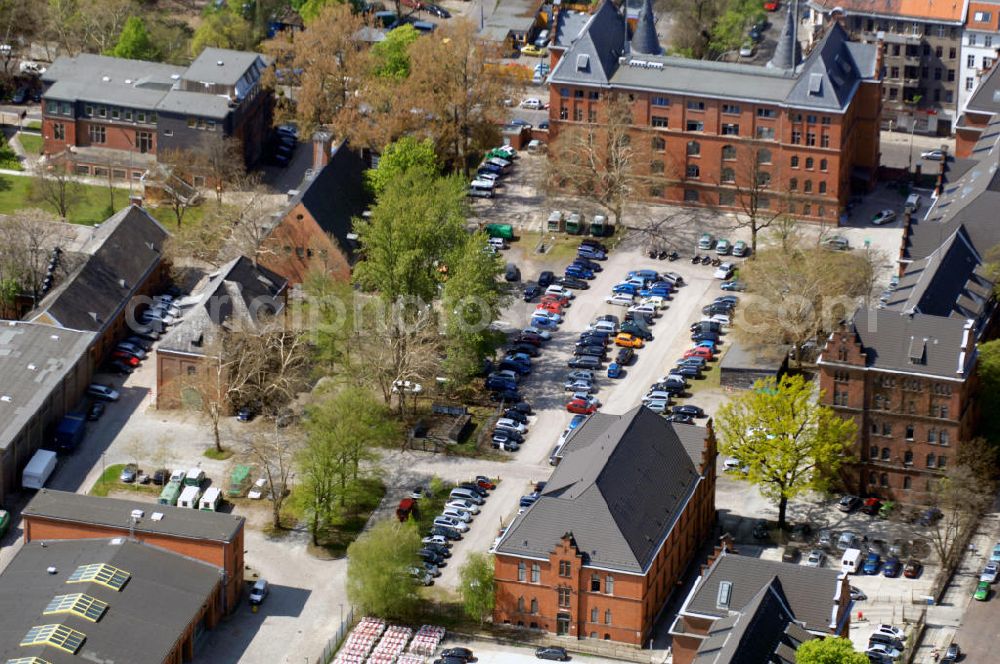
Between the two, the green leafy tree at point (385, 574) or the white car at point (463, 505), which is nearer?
the green leafy tree at point (385, 574)

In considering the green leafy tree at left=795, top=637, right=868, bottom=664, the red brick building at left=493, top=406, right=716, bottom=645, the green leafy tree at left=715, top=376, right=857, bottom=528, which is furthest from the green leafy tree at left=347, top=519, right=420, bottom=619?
the green leafy tree at left=795, top=637, right=868, bottom=664

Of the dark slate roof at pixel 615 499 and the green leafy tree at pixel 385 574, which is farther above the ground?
the dark slate roof at pixel 615 499

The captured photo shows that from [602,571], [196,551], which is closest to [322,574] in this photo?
[196,551]

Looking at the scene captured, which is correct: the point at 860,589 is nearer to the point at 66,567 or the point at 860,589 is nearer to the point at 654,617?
the point at 654,617

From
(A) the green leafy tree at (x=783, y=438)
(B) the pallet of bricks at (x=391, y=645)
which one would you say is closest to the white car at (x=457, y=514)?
(B) the pallet of bricks at (x=391, y=645)

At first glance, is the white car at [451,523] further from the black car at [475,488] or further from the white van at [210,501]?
the white van at [210,501]

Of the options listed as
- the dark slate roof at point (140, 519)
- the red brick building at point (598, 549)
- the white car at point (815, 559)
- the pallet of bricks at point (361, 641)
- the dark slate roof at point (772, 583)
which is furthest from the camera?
the white car at point (815, 559)

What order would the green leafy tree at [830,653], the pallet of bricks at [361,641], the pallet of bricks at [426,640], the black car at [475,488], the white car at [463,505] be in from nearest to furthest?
the green leafy tree at [830,653], the pallet of bricks at [361,641], the pallet of bricks at [426,640], the white car at [463,505], the black car at [475,488]
